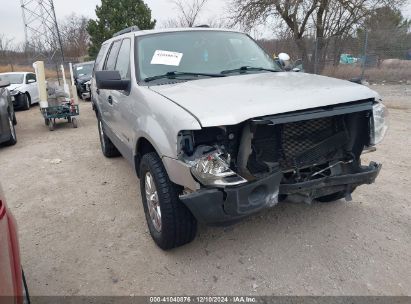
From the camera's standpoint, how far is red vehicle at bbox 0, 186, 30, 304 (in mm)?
1616

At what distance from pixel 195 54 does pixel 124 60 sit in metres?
0.86

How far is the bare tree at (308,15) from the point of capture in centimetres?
1670

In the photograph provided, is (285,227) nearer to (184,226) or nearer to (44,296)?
(184,226)

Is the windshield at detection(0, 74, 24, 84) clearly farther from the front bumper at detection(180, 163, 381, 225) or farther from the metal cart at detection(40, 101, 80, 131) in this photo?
the front bumper at detection(180, 163, 381, 225)

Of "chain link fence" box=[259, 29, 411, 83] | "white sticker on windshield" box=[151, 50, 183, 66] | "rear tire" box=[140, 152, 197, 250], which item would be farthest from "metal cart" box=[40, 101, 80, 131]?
"chain link fence" box=[259, 29, 411, 83]

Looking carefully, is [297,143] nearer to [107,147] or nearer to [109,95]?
[109,95]

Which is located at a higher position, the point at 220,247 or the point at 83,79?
the point at 83,79

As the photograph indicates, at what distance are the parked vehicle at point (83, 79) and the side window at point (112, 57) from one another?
10.0 metres

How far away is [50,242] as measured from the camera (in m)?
3.48

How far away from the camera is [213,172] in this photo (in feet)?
8.05

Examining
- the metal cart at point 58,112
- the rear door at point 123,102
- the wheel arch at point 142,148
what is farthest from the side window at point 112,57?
the metal cart at point 58,112

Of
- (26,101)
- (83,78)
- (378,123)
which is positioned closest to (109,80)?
(378,123)

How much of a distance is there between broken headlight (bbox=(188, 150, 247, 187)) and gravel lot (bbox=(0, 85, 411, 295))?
0.86 m

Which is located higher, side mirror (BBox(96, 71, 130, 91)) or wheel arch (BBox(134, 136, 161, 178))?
side mirror (BBox(96, 71, 130, 91))
